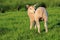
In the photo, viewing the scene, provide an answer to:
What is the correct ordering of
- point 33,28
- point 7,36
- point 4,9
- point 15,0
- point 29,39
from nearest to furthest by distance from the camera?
point 29,39, point 7,36, point 33,28, point 4,9, point 15,0

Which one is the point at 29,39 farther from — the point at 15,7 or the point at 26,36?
the point at 15,7

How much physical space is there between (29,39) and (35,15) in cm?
158

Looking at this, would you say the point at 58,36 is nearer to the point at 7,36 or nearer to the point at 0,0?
the point at 7,36

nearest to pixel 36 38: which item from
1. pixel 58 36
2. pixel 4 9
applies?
pixel 58 36

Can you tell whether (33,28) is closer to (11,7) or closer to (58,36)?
(58,36)

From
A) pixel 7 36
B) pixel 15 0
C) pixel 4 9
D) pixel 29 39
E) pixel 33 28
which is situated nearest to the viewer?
pixel 29 39

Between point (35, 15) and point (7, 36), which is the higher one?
point (35, 15)

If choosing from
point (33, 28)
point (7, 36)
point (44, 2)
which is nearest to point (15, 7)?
point (44, 2)

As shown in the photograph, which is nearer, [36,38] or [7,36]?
[36,38]

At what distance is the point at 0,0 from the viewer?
90.0 ft

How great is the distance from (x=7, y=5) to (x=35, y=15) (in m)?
15.7

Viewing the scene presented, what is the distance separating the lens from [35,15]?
9.62 metres

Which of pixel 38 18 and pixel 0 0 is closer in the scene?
pixel 38 18

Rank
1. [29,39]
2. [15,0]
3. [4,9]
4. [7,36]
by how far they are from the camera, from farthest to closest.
A: [15,0]
[4,9]
[7,36]
[29,39]
